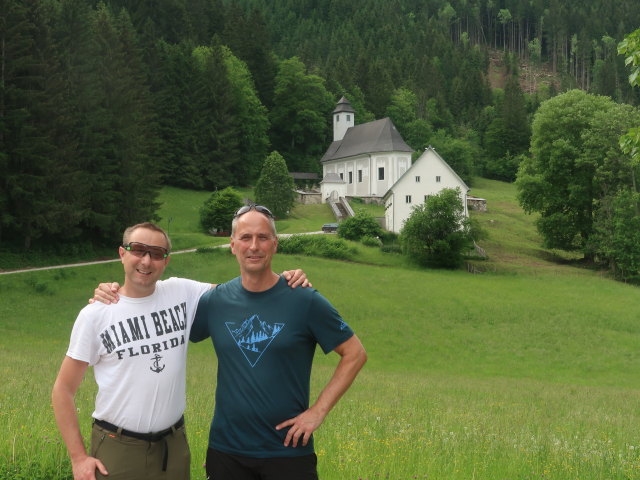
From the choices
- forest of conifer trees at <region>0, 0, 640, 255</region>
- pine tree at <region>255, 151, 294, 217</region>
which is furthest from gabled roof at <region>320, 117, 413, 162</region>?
pine tree at <region>255, 151, 294, 217</region>

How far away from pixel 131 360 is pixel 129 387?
6.4 inches

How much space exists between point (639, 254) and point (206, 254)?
91.8 feet

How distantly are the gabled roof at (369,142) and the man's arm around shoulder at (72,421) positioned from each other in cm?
6608

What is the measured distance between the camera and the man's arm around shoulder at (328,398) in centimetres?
354

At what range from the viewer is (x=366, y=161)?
70812 mm

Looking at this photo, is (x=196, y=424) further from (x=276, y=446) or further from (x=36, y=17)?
(x=36, y=17)

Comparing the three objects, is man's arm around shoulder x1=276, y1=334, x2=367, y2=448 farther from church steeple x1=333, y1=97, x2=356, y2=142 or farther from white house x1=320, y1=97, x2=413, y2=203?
church steeple x1=333, y1=97, x2=356, y2=142

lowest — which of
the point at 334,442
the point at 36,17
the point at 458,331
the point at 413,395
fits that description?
the point at 458,331

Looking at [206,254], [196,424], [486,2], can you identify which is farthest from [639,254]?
[486,2]

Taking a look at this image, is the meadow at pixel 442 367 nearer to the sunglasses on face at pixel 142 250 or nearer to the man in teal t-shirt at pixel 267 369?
the man in teal t-shirt at pixel 267 369

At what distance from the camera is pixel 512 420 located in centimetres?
958

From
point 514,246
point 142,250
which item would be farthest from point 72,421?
point 514,246

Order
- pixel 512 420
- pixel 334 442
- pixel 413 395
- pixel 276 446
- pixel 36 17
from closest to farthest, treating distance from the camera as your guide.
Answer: pixel 276 446 < pixel 334 442 < pixel 512 420 < pixel 413 395 < pixel 36 17

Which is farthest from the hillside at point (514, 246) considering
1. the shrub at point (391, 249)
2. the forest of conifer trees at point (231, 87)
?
the forest of conifer trees at point (231, 87)
